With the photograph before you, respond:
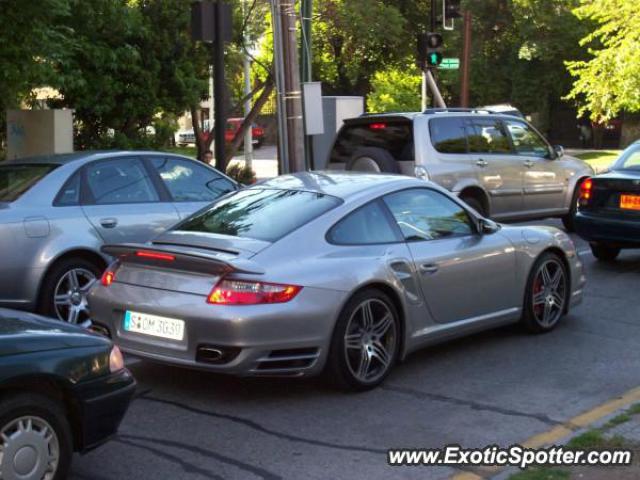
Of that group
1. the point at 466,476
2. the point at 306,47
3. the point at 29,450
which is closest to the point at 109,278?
the point at 29,450

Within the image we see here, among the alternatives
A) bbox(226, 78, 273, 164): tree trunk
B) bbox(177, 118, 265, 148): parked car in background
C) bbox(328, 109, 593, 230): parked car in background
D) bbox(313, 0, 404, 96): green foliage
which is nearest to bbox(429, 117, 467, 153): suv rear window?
bbox(328, 109, 593, 230): parked car in background

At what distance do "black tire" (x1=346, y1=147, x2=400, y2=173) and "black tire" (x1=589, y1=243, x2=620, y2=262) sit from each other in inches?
107

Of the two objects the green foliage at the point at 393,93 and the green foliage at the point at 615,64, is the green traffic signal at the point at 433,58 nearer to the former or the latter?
the green foliage at the point at 615,64

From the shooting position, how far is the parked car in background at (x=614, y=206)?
422 inches

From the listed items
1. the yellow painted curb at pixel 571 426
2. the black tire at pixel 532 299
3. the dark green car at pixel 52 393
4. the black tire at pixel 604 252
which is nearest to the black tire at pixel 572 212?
the black tire at pixel 604 252

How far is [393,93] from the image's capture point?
36906 mm

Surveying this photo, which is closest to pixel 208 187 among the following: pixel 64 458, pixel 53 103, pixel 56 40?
pixel 56 40

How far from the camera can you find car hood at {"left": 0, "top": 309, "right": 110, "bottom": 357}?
4.16 metres

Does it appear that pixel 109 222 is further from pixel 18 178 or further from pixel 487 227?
pixel 487 227

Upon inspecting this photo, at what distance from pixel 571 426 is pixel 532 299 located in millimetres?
2333

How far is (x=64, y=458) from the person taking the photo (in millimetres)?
4270

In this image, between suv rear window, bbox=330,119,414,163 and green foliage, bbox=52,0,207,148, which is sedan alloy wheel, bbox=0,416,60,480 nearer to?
suv rear window, bbox=330,119,414,163

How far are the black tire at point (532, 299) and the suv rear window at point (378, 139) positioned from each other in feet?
14.7

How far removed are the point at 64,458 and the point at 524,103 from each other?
43130 mm
